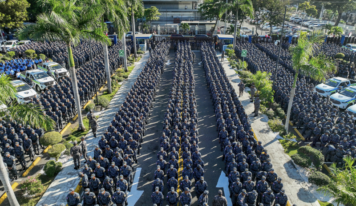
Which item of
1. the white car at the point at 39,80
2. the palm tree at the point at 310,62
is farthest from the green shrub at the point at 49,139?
the palm tree at the point at 310,62

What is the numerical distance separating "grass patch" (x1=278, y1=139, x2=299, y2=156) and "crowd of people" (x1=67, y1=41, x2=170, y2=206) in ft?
26.6

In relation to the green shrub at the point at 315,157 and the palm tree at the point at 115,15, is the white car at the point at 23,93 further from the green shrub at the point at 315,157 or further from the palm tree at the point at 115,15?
the green shrub at the point at 315,157

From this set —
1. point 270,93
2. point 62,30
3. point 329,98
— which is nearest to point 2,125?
point 62,30

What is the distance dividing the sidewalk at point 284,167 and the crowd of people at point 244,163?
1327 mm

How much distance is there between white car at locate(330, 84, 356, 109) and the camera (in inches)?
705

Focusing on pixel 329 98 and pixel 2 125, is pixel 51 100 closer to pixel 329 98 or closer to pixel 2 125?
pixel 2 125

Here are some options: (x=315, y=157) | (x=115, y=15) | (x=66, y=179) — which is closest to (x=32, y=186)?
(x=66, y=179)

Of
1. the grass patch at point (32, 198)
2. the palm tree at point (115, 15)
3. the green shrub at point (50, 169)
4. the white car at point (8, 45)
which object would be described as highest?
the palm tree at point (115, 15)

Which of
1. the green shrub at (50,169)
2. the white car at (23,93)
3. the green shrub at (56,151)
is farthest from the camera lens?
the white car at (23,93)

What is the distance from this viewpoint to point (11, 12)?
34906 millimetres

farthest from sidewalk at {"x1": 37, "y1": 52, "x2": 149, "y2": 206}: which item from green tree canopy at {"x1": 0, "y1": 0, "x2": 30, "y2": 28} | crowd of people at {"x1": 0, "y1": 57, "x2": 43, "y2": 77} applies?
green tree canopy at {"x1": 0, "y1": 0, "x2": 30, "y2": 28}

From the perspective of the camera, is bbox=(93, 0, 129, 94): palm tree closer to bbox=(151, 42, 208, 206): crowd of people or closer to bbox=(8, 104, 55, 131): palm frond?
bbox=(151, 42, 208, 206): crowd of people

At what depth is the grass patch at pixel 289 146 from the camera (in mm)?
13367

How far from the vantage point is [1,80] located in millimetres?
7777
